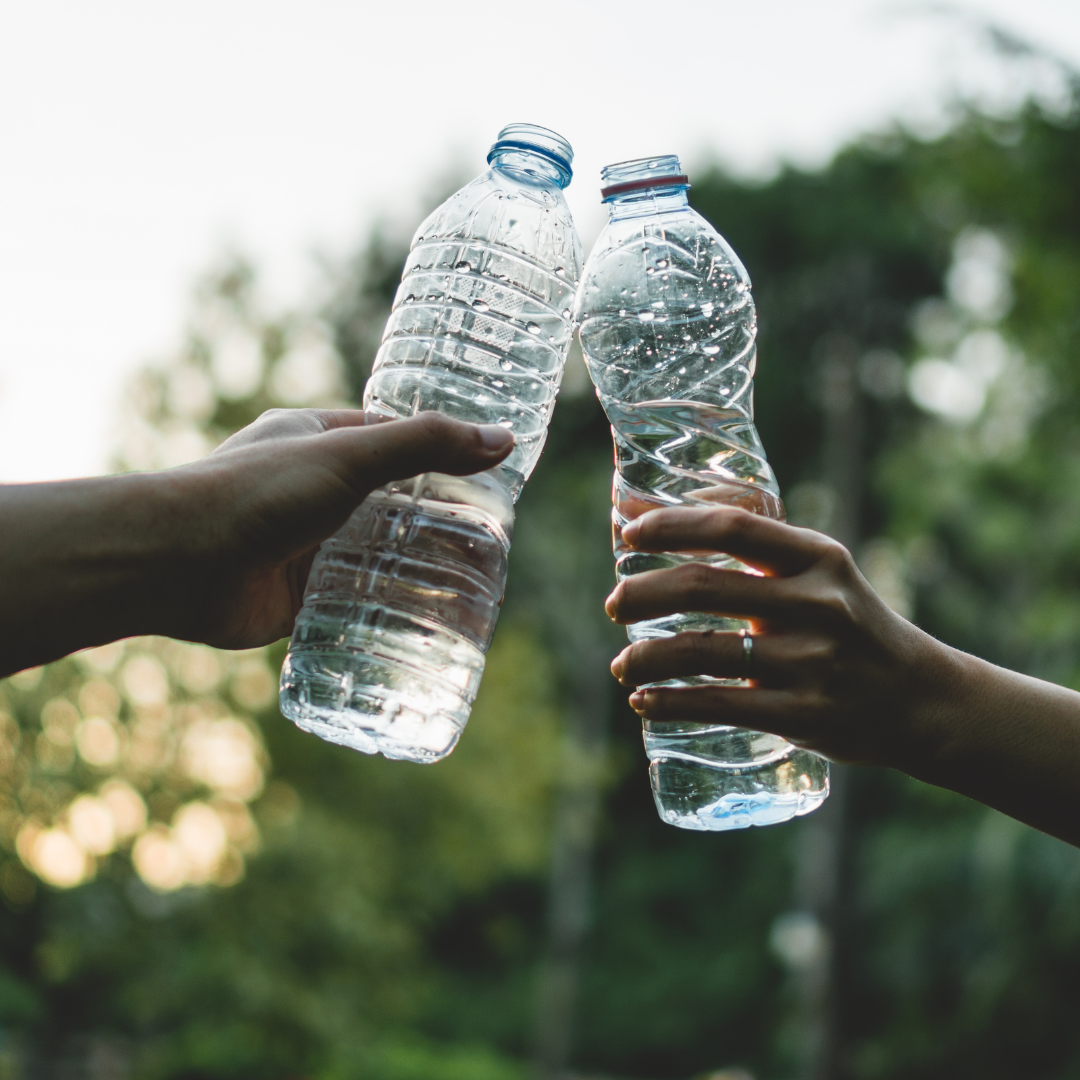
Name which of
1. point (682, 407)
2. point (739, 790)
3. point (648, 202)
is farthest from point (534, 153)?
point (739, 790)

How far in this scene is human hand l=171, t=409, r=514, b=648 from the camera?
1889 millimetres

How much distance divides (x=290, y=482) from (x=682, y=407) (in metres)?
1.01

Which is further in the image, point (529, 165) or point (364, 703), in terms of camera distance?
point (529, 165)

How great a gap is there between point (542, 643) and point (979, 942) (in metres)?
12.1

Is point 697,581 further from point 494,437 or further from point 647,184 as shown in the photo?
point 647,184

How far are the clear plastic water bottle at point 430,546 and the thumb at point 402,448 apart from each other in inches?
12.6

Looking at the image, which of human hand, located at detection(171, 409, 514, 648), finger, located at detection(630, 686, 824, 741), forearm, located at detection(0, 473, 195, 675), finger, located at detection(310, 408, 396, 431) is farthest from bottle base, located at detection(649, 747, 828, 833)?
forearm, located at detection(0, 473, 195, 675)

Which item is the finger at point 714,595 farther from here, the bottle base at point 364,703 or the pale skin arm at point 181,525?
the bottle base at point 364,703

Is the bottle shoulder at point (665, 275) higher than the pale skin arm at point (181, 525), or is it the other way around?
the bottle shoulder at point (665, 275)

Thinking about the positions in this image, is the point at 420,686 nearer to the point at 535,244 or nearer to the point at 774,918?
the point at 535,244

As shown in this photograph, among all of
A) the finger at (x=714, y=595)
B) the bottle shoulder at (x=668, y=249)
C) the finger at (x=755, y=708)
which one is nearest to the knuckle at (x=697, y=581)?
the finger at (x=714, y=595)

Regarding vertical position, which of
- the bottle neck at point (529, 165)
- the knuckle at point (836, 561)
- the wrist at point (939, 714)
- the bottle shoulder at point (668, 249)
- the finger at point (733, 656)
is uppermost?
the bottle neck at point (529, 165)

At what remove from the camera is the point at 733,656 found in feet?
5.53

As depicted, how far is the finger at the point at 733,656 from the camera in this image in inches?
66.3
